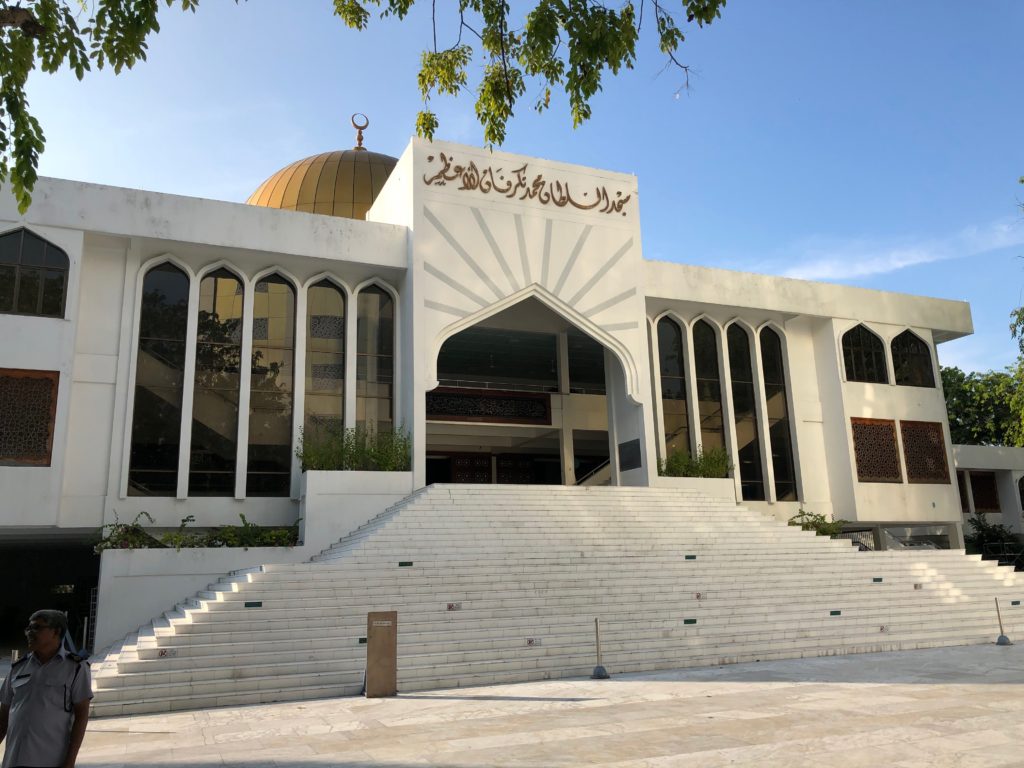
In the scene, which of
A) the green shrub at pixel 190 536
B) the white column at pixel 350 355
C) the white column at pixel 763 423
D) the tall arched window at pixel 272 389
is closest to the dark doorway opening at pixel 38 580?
the green shrub at pixel 190 536

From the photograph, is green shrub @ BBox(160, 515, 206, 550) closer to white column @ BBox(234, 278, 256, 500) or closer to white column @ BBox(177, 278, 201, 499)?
white column @ BBox(177, 278, 201, 499)

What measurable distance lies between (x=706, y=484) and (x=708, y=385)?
294 cm

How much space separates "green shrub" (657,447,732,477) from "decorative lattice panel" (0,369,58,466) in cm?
1077

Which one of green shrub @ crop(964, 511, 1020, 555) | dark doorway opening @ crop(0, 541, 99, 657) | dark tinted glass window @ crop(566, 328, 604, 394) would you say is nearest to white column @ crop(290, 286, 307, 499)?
dark doorway opening @ crop(0, 541, 99, 657)

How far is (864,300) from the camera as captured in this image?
18984 millimetres

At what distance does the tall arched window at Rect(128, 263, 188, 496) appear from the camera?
13125 mm

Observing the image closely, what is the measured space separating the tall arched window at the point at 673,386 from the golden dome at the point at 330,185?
317 inches

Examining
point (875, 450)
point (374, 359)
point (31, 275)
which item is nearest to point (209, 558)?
point (374, 359)

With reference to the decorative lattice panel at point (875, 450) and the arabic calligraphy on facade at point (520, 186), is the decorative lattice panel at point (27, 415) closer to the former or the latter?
the arabic calligraphy on facade at point (520, 186)

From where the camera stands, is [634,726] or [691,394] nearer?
[634,726]

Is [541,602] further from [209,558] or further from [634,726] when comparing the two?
[209,558]

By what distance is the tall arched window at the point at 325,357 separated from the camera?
1452 centimetres

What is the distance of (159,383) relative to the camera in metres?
13.5

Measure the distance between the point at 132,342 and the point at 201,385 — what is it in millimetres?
1281
